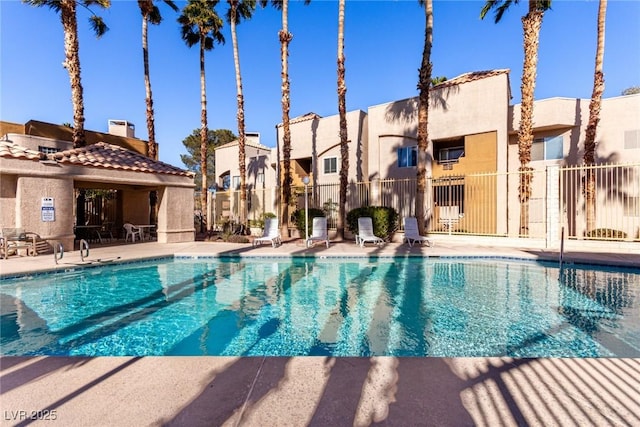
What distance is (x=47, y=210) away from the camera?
10.2 metres

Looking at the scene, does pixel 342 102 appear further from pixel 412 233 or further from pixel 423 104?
pixel 412 233

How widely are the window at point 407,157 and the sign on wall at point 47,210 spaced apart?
16067 millimetres

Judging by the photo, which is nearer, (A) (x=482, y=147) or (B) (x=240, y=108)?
(A) (x=482, y=147)

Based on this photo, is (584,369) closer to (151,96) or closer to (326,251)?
(326,251)

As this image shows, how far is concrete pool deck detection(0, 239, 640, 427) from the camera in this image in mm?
2262

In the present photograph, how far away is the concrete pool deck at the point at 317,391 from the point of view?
2.26 metres

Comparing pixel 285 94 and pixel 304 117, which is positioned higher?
pixel 304 117

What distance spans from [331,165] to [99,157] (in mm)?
12516

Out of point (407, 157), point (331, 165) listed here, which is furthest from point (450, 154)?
point (331, 165)

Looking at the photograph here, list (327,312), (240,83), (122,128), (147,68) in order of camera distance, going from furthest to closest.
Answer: (122,128) < (240,83) < (147,68) < (327,312)

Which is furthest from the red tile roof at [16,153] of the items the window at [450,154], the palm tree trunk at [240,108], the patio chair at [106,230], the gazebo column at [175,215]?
the window at [450,154]

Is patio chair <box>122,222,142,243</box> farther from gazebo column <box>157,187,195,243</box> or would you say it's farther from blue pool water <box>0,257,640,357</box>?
blue pool water <box>0,257,640,357</box>

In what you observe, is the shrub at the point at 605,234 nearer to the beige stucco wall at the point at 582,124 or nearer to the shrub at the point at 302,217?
the beige stucco wall at the point at 582,124

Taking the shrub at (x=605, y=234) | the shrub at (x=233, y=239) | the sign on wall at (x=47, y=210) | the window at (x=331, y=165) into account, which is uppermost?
the window at (x=331, y=165)
